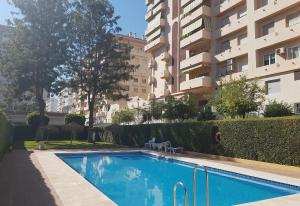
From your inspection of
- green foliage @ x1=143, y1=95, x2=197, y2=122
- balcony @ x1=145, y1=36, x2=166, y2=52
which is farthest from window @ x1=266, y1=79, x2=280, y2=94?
balcony @ x1=145, y1=36, x2=166, y2=52

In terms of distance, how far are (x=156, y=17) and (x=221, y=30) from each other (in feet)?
58.3

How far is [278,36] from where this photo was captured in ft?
87.3

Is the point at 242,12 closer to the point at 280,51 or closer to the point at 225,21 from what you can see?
the point at 225,21

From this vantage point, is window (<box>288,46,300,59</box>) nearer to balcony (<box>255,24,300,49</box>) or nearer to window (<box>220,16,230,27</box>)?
balcony (<box>255,24,300,49</box>)

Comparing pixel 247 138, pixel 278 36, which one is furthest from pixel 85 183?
pixel 278 36

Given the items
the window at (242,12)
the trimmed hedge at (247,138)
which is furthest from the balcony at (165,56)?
the trimmed hedge at (247,138)

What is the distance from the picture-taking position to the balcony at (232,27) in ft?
101

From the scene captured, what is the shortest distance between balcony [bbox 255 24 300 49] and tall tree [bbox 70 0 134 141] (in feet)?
52.6

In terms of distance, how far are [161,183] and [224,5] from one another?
24.7 meters

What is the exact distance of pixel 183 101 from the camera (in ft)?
99.3

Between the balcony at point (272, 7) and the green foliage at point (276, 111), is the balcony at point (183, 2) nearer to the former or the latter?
the balcony at point (272, 7)

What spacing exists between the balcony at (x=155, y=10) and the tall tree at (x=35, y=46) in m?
16.0

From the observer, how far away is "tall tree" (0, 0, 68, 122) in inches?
1335

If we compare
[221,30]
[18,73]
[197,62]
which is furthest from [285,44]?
[18,73]
